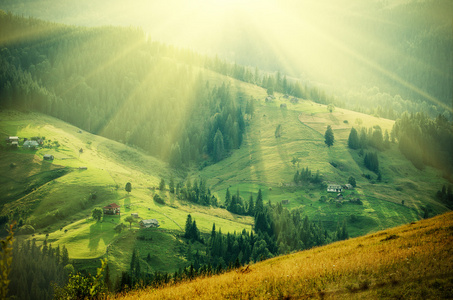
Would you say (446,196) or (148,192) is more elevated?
(446,196)

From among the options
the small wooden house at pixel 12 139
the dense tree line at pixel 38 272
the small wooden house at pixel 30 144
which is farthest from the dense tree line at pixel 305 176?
the small wooden house at pixel 12 139

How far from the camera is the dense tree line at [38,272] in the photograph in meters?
81.0

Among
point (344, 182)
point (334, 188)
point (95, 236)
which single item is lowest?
point (95, 236)

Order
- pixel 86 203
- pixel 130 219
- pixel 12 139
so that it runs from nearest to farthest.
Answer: pixel 130 219
pixel 86 203
pixel 12 139

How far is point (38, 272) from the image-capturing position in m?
83.3

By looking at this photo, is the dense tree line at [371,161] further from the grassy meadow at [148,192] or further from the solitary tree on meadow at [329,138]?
the solitary tree on meadow at [329,138]

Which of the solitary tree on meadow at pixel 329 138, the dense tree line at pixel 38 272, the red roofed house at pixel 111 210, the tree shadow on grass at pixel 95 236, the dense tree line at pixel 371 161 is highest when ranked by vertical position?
the solitary tree on meadow at pixel 329 138

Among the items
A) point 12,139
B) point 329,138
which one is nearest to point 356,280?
point 12,139

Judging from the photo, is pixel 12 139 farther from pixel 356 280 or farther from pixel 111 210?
pixel 356 280

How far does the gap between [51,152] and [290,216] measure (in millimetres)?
123948

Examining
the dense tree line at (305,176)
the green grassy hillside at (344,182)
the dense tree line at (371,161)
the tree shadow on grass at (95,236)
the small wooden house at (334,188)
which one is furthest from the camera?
the dense tree line at (371,161)

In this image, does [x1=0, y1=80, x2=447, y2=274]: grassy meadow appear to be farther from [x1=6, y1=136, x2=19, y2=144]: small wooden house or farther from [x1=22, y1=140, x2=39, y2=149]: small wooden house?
[x1=6, y1=136, x2=19, y2=144]: small wooden house

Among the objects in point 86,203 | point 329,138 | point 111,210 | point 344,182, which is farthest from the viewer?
point 329,138

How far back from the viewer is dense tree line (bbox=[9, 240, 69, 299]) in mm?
81000
